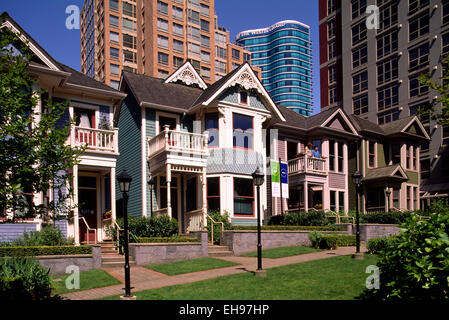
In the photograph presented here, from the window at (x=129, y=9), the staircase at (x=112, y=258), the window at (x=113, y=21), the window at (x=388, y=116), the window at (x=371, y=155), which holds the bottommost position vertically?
the staircase at (x=112, y=258)

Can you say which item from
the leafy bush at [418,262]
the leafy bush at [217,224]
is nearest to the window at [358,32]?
the leafy bush at [217,224]

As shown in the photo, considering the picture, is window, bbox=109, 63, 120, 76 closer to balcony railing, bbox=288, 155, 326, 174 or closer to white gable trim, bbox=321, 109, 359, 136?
white gable trim, bbox=321, 109, 359, 136

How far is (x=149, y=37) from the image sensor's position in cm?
6075

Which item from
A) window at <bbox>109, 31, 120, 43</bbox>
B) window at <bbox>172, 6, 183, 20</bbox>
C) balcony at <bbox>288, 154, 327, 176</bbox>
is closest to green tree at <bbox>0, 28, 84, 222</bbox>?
balcony at <bbox>288, 154, 327, 176</bbox>

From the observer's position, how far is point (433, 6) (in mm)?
42906

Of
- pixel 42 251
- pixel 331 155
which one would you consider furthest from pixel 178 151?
pixel 331 155

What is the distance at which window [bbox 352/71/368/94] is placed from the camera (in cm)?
5109

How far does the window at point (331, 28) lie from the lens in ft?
188

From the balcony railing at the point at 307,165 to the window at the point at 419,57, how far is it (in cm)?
2386

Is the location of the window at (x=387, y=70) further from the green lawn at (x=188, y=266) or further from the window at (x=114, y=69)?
the green lawn at (x=188, y=266)

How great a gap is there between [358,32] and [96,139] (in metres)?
42.9

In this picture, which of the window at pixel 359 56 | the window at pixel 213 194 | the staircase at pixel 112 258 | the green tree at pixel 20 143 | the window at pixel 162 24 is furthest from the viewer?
the window at pixel 162 24
